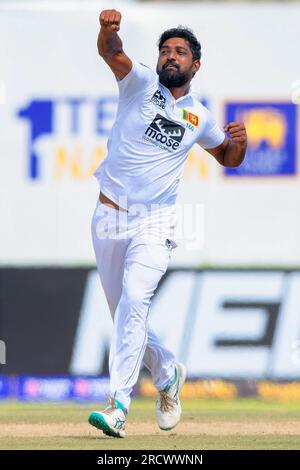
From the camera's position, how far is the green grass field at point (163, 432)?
7227mm

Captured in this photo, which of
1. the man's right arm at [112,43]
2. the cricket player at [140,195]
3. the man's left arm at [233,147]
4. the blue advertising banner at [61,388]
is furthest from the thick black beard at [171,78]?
the blue advertising banner at [61,388]

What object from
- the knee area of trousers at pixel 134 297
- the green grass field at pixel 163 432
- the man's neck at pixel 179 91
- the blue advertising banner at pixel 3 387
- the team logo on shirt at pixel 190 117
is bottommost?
the blue advertising banner at pixel 3 387

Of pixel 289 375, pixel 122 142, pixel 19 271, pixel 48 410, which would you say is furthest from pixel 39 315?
pixel 122 142

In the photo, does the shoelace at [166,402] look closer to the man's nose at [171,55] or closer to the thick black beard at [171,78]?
the thick black beard at [171,78]

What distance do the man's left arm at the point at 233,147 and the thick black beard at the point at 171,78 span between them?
0.47 metres

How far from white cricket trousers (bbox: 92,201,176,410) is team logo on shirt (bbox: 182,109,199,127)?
553 millimetres

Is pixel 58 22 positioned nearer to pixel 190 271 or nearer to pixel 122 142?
pixel 190 271

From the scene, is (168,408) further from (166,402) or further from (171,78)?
(171,78)

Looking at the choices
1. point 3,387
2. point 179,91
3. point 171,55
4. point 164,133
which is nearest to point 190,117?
point 179,91

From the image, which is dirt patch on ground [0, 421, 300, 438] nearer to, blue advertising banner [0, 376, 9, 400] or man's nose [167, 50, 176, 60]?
man's nose [167, 50, 176, 60]

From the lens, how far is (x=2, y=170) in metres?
11.1

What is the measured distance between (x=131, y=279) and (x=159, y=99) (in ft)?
3.54

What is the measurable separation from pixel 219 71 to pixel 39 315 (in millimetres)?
2616

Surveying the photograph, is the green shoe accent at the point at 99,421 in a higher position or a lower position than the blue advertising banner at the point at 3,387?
higher
